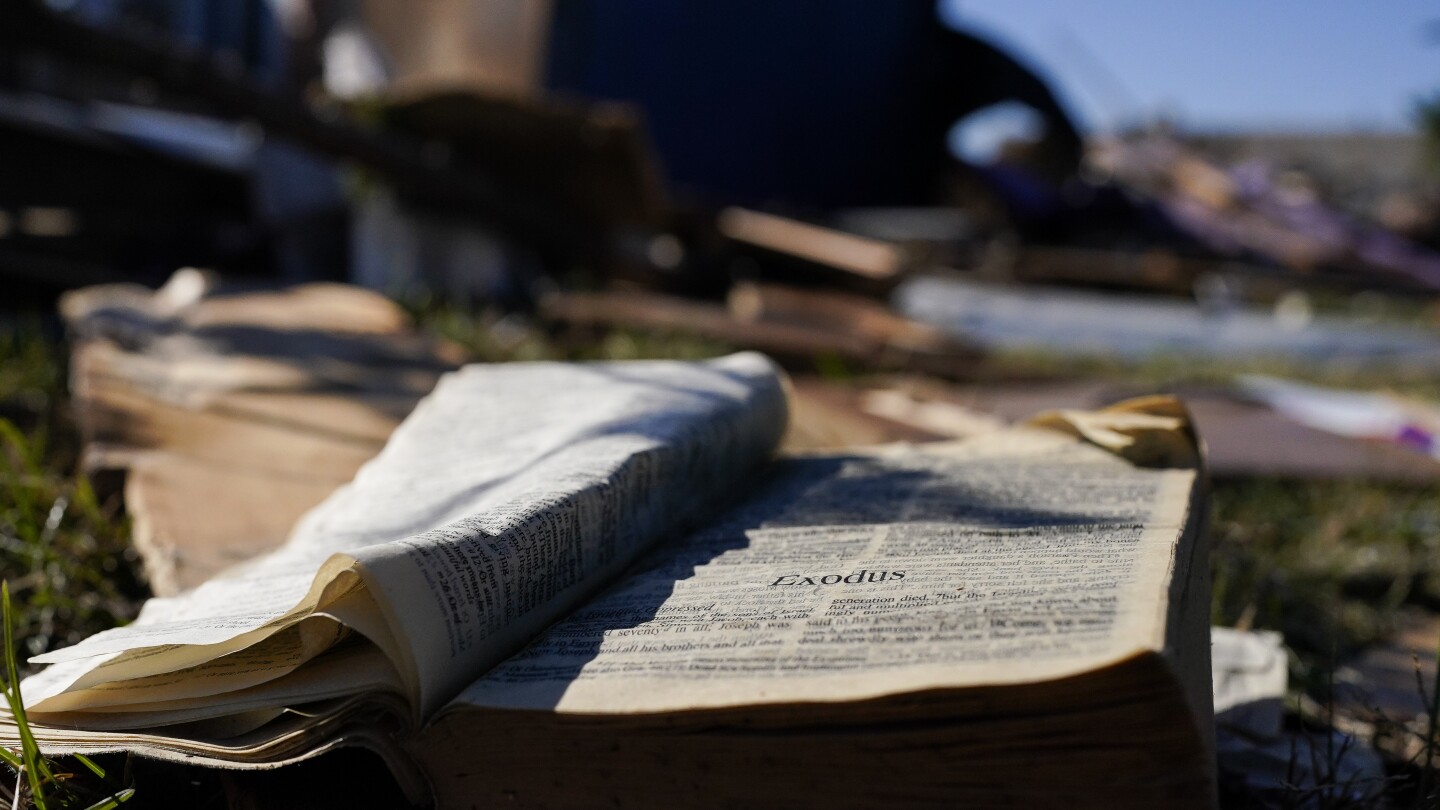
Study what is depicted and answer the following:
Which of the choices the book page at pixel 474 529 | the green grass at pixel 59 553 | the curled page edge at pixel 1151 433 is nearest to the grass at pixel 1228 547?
the green grass at pixel 59 553

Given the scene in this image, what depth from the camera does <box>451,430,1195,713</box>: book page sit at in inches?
29.1

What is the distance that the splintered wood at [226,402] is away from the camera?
1.47 meters

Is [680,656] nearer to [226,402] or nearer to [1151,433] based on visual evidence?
[1151,433]

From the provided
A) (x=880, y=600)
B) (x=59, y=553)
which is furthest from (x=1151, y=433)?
(x=59, y=553)

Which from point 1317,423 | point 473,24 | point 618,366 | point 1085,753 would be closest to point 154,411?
point 618,366

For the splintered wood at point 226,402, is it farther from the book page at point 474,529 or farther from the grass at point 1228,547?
the book page at point 474,529

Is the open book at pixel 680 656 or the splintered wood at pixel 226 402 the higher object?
the open book at pixel 680 656

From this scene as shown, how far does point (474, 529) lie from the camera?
892 mm

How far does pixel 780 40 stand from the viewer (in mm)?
7969

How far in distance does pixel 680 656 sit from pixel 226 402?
4.94ft

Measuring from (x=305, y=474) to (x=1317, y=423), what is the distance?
9.08 ft

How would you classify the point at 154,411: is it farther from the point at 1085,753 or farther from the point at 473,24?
the point at 473,24

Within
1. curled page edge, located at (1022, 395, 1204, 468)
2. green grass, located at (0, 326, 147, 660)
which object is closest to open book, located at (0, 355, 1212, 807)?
curled page edge, located at (1022, 395, 1204, 468)

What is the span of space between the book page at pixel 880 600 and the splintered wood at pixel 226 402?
59 centimetres
